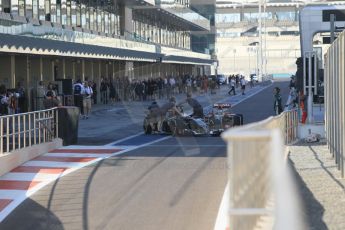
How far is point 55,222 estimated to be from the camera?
8648 mm

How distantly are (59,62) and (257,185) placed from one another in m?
33.0

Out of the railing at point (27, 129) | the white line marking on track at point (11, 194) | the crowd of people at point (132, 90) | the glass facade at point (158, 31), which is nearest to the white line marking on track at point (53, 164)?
the railing at point (27, 129)

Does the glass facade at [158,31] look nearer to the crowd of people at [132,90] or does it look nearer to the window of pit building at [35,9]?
the crowd of people at [132,90]

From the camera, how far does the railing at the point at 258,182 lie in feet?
12.7

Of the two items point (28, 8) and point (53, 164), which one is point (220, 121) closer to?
point (53, 164)

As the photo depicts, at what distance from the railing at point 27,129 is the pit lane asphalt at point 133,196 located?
65.6 inches

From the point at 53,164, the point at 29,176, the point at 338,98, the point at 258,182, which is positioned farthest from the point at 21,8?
the point at 258,182

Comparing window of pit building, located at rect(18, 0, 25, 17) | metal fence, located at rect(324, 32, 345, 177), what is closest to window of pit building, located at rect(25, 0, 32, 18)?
window of pit building, located at rect(18, 0, 25, 17)

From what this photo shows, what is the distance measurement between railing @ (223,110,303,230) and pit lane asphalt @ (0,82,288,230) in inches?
A: 151

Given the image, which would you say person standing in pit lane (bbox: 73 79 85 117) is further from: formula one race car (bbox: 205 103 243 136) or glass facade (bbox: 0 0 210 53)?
formula one race car (bbox: 205 103 243 136)

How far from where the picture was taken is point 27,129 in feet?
48.3

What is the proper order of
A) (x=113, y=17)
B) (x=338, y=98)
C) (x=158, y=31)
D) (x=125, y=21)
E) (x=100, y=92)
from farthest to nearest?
(x=158, y=31), (x=125, y=21), (x=113, y=17), (x=100, y=92), (x=338, y=98)

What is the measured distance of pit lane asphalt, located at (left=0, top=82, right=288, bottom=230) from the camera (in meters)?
8.59

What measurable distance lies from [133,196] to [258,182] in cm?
596
